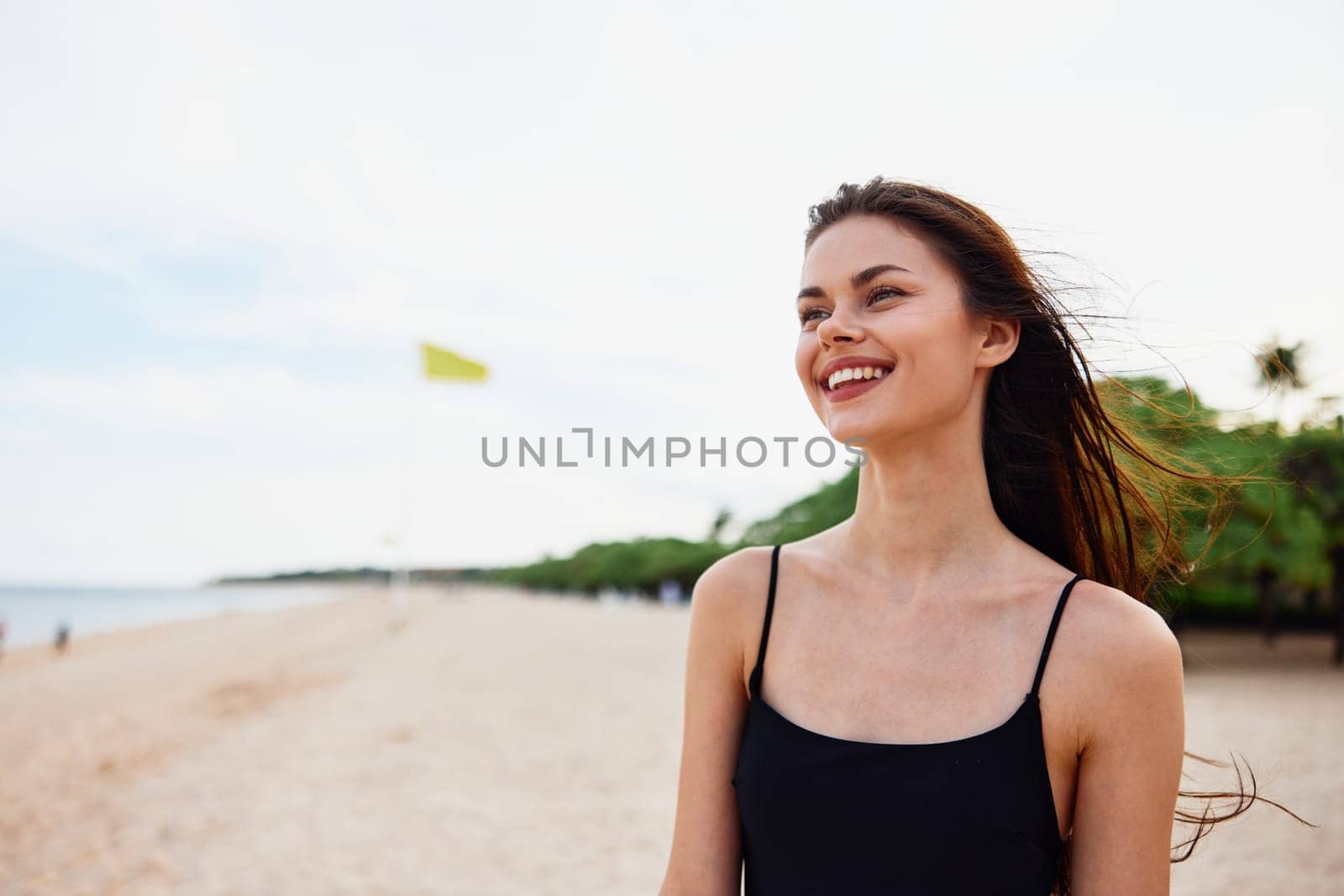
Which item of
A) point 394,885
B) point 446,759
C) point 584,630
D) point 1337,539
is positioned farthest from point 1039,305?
point 584,630

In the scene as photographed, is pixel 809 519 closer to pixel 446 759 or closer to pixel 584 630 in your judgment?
pixel 584 630

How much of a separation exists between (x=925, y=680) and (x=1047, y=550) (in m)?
0.51

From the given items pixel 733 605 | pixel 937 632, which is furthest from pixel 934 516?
pixel 733 605

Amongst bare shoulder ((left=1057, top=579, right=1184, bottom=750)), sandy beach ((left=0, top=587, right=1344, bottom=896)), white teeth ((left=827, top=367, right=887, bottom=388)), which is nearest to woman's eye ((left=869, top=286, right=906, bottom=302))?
white teeth ((left=827, top=367, right=887, bottom=388))

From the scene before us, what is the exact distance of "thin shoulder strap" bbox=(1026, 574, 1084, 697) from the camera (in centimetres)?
160

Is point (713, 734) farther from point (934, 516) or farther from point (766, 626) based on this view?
point (934, 516)

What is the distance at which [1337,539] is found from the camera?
20.5 metres

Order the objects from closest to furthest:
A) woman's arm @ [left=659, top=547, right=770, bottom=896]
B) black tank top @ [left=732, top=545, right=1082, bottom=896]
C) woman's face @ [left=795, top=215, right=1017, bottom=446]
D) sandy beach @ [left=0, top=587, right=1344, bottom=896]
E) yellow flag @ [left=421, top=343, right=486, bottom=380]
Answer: black tank top @ [left=732, top=545, right=1082, bottom=896] → woman's face @ [left=795, top=215, right=1017, bottom=446] → woman's arm @ [left=659, top=547, right=770, bottom=896] → sandy beach @ [left=0, top=587, right=1344, bottom=896] → yellow flag @ [left=421, top=343, right=486, bottom=380]

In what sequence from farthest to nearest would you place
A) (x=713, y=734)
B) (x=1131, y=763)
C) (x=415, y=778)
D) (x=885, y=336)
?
(x=415, y=778) → (x=713, y=734) → (x=885, y=336) → (x=1131, y=763)

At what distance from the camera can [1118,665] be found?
5.09 ft

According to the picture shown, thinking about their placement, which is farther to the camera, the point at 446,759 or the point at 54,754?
the point at 54,754

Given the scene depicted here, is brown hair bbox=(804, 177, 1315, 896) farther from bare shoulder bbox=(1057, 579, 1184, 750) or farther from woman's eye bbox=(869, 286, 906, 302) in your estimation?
bare shoulder bbox=(1057, 579, 1184, 750)

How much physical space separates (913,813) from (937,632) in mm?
346

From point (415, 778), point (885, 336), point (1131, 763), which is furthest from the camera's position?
point (415, 778)
